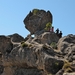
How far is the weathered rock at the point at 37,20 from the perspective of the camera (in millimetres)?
58781

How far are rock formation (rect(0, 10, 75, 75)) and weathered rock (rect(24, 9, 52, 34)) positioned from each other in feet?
17.9

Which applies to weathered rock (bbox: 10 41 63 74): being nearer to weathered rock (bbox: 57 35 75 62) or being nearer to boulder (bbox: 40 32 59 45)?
weathered rock (bbox: 57 35 75 62)

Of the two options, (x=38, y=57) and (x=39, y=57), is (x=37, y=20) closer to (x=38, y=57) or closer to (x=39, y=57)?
(x=38, y=57)

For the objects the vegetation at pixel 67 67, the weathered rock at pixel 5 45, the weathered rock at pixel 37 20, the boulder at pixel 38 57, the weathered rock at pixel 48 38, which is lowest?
the vegetation at pixel 67 67

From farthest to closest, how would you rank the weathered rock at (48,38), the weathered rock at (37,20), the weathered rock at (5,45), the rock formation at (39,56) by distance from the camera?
the weathered rock at (37,20) → the weathered rock at (48,38) → the weathered rock at (5,45) → the rock formation at (39,56)

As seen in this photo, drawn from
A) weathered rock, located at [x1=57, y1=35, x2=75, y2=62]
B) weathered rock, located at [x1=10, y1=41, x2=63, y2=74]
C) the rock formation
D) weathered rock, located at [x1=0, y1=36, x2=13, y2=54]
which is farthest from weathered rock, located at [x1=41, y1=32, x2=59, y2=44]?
weathered rock, located at [x1=10, y1=41, x2=63, y2=74]

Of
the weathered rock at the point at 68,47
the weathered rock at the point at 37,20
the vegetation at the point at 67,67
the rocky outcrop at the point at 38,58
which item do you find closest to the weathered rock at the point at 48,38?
the rocky outcrop at the point at 38,58

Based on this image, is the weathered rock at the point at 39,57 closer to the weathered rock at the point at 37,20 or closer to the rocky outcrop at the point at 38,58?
the rocky outcrop at the point at 38,58

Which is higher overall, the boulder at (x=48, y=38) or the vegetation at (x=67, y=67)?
the boulder at (x=48, y=38)

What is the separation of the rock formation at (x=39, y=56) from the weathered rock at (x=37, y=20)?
17.9 ft

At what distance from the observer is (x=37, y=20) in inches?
2312

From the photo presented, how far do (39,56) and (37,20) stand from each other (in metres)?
23.4

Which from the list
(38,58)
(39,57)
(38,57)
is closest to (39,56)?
(39,57)

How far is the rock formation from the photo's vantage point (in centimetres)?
3196
